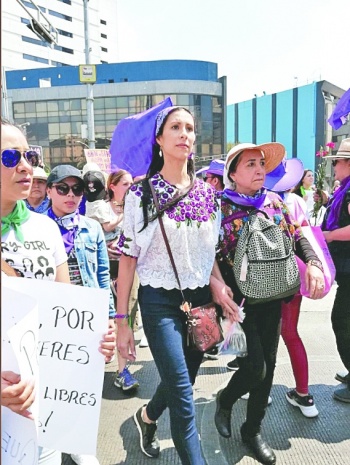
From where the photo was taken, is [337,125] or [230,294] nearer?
[230,294]

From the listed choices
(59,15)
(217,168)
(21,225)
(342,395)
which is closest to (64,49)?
(59,15)

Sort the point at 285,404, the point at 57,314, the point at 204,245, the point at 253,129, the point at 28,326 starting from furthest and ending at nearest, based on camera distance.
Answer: the point at 253,129 < the point at 285,404 < the point at 204,245 < the point at 57,314 < the point at 28,326

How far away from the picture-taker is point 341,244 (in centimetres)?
298

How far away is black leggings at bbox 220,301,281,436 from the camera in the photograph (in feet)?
7.82

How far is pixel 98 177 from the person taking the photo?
12.6ft

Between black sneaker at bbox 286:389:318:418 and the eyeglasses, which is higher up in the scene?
the eyeglasses

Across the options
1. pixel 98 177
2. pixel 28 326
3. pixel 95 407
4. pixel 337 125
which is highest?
pixel 337 125

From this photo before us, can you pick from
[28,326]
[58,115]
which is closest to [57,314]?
[28,326]

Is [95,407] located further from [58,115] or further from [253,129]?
[253,129]

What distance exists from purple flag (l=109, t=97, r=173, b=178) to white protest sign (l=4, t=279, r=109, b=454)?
1.12 metres

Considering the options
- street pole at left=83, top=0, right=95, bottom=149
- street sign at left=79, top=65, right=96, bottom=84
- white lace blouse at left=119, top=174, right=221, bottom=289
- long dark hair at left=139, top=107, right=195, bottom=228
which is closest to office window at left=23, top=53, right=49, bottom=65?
street pole at left=83, top=0, right=95, bottom=149

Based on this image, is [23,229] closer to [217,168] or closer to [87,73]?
[217,168]

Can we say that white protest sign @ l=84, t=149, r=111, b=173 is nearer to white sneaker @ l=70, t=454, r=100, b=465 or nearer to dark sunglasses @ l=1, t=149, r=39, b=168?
white sneaker @ l=70, t=454, r=100, b=465

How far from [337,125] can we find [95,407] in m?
3.33
